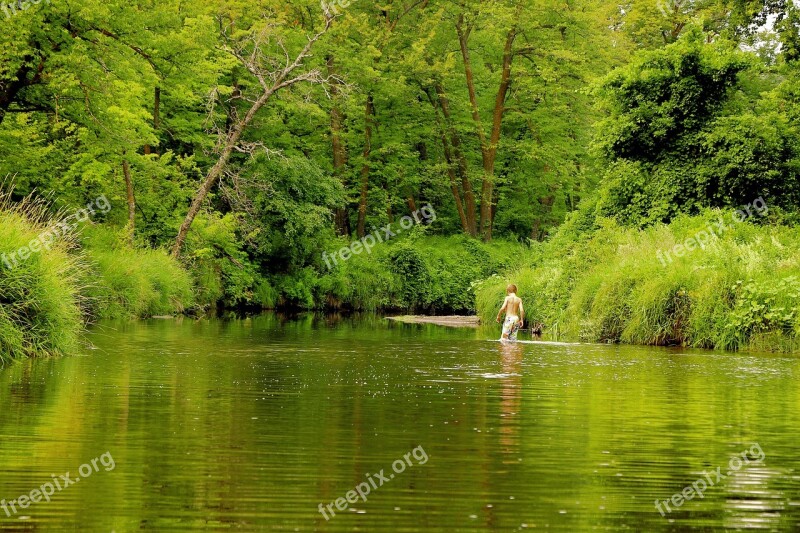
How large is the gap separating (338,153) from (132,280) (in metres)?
20.9

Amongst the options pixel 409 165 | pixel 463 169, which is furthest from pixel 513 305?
pixel 463 169

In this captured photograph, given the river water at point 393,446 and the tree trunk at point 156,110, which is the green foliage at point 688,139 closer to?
the river water at point 393,446

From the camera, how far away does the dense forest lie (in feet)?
88.5

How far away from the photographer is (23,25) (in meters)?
30.8

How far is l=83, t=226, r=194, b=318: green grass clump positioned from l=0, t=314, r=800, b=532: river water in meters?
15.0

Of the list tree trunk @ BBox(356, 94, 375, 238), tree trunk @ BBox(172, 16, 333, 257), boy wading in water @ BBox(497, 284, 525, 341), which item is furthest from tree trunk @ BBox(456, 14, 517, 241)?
boy wading in water @ BBox(497, 284, 525, 341)

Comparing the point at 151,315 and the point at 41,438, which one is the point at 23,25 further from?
the point at 41,438

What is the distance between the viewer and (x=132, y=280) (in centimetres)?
3572

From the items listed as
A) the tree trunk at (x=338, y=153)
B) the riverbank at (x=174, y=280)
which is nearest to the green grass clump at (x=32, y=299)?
the riverbank at (x=174, y=280)

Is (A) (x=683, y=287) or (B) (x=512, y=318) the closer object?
(A) (x=683, y=287)

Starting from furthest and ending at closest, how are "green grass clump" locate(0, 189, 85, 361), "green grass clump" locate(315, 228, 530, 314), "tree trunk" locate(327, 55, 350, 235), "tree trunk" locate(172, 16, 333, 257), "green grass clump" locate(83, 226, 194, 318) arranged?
"tree trunk" locate(327, 55, 350, 235), "green grass clump" locate(315, 228, 530, 314), "tree trunk" locate(172, 16, 333, 257), "green grass clump" locate(83, 226, 194, 318), "green grass clump" locate(0, 189, 85, 361)

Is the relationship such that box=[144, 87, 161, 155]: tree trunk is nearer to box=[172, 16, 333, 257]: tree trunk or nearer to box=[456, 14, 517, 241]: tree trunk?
box=[172, 16, 333, 257]: tree trunk

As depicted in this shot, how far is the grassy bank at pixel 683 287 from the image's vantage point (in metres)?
24.7

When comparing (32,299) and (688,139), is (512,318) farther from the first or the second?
(32,299)
